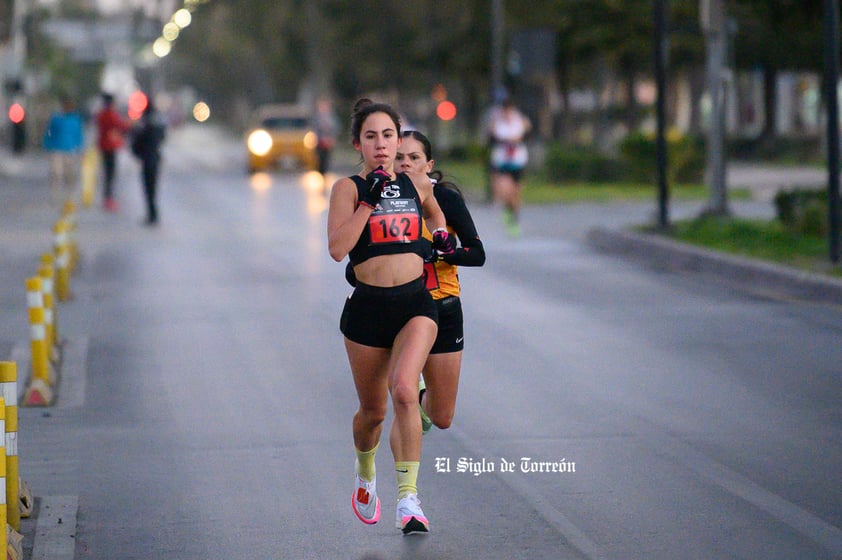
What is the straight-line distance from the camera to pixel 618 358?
1241 cm

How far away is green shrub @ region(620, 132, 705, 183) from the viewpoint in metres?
35.8

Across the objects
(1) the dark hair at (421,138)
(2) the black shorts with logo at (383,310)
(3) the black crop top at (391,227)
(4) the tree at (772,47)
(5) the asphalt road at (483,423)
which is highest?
(4) the tree at (772,47)

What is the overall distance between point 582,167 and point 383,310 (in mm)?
31840

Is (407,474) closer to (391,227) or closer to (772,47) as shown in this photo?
(391,227)

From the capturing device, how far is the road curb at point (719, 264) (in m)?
16.0

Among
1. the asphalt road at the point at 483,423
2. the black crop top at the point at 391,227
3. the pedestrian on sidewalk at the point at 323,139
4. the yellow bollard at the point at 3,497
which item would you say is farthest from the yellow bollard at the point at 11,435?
the pedestrian on sidewalk at the point at 323,139

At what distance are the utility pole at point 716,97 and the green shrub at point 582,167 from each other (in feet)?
45.2

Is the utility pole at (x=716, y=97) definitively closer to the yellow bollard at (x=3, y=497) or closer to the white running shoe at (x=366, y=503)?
the white running shoe at (x=366, y=503)

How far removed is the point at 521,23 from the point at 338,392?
132ft

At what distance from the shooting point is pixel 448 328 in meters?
7.41

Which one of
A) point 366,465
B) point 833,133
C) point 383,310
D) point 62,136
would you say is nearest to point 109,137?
point 62,136

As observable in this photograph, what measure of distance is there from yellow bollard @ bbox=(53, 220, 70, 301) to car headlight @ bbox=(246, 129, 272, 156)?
30.3m

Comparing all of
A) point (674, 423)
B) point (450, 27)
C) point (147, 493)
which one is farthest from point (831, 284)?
point (450, 27)

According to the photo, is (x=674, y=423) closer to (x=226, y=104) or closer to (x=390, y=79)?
(x=390, y=79)
